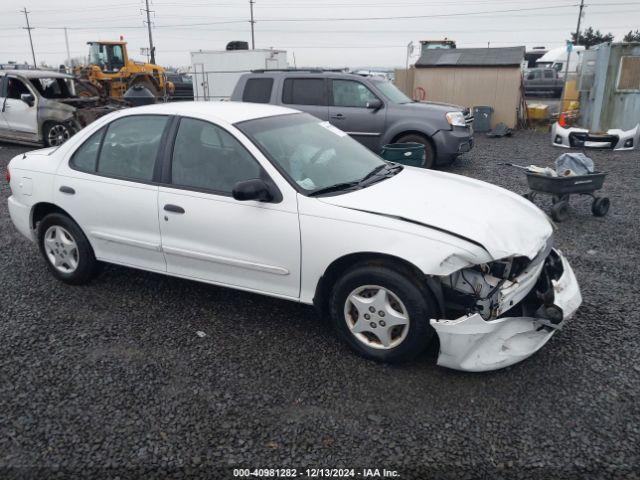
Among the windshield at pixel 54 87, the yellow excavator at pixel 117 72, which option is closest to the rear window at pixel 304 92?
the windshield at pixel 54 87

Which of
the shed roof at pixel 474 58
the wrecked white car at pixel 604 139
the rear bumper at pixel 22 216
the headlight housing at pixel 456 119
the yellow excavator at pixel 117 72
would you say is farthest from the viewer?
the yellow excavator at pixel 117 72

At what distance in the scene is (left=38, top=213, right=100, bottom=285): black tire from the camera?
434cm

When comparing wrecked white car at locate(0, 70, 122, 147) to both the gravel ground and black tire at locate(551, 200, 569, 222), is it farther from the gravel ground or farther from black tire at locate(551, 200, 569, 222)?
black tire at locate(551, 200, 569, 222)

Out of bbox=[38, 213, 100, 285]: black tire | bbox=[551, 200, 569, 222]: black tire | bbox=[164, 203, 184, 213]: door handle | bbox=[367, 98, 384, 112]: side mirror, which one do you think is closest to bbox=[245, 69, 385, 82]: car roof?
bbox=[367, 98, 384, 112]: side mirror

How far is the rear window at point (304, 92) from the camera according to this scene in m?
9.72

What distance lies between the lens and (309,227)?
331cm

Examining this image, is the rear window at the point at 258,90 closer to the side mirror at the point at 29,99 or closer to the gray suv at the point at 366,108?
the gray suv at the point at 366,108

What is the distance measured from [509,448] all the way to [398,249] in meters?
1.22

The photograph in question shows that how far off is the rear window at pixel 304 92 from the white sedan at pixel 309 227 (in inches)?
217

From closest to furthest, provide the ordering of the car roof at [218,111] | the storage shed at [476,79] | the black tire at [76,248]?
the car roof at [218,111]
the black tire at [76,248]
the storage shed at [476,79]

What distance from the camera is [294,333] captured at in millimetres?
3793

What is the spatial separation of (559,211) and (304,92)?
5.29 meters

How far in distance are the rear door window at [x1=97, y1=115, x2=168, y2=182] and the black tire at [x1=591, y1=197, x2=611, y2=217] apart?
5.55 metres

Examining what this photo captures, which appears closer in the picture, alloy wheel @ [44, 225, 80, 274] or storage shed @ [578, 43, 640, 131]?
alloy wheel @ [44, 225, 80, 274]
